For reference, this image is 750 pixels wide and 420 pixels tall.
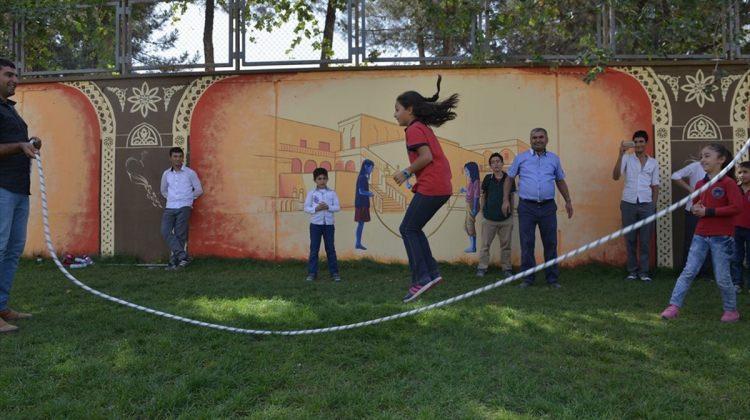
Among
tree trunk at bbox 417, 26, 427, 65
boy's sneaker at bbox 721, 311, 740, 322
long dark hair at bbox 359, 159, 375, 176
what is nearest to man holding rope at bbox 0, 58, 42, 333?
long dark hair at bbox 359, 159, 375, 176

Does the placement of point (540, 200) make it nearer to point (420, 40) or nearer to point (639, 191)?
point (639, 191)

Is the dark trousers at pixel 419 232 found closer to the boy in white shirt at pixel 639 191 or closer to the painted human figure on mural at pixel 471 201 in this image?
the painted human figure on mural at pixel 471 201

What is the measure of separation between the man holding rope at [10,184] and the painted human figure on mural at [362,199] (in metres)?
5.38

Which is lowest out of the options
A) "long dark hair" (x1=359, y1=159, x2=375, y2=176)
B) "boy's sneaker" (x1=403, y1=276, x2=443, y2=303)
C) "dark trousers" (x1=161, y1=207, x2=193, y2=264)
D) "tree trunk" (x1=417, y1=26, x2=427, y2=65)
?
"boy's sneaker" (x1=403, y1=276, x2=443, y2=303)

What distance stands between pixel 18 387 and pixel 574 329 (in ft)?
13.2

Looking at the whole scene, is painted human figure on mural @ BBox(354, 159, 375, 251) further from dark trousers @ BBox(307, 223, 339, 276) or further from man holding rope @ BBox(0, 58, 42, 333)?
man holding rope @ BBox(0, 58, 42, 333)

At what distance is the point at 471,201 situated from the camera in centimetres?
945

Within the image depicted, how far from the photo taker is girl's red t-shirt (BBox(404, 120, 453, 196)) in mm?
5059

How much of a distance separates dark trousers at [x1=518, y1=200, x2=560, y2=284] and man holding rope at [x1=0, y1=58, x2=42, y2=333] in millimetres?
5537

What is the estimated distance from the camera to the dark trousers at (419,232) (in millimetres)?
5090

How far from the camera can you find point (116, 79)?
1034cm

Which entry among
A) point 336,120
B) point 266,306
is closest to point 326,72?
point 336,120

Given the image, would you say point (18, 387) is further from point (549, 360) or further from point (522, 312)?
point (522, 312)

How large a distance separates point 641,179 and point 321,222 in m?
4.66
